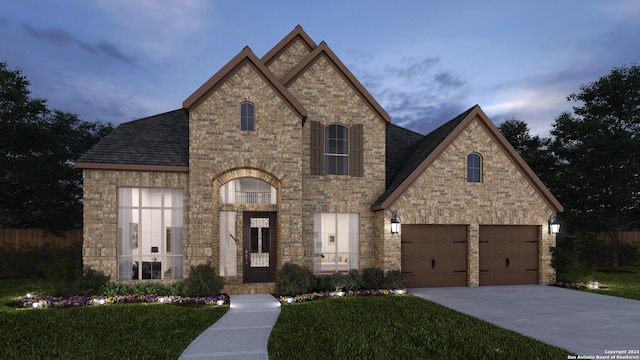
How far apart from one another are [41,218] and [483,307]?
22.4 metres

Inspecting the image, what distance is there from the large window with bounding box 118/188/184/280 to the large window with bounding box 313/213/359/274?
4.90 metres

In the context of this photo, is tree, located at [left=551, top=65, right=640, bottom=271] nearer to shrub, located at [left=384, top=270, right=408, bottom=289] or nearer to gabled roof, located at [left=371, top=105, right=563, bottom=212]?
gabled roof, located at [left=371, top=105, right=563, bottom=212]

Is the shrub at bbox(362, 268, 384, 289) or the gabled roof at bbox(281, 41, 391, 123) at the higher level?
the gabled roof at bbox(281, 41, 391, 123)

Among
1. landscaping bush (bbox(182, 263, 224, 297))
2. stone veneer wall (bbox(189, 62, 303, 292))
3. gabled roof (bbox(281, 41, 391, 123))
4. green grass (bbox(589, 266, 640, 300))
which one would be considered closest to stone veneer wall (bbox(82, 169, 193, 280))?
landscaping bush (bbox(182, 263, 224, 297))

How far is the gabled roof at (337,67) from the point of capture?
1567 cm

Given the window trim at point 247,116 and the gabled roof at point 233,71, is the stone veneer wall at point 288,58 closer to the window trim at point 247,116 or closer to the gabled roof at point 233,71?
the gabled roof at point 233,71

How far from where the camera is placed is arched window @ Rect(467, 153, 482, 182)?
639 inches

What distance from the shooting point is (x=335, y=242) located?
15.7m

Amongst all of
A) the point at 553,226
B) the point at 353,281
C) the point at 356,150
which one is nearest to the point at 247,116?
the point at 356,150

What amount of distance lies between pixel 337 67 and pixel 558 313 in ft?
Answer: 36.1

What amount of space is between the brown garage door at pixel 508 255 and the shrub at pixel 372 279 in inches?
184

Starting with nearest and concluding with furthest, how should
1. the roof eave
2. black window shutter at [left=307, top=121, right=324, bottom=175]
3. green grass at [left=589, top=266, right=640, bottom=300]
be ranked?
the roof eave, green grass at [left=589, top=266, right=640, bottom=300], black window shutter at [left=307, top=121, right=324, bottom=175]

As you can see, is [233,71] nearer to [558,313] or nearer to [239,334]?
[239,334]

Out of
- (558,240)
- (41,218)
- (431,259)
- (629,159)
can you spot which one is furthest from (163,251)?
(629,159)
